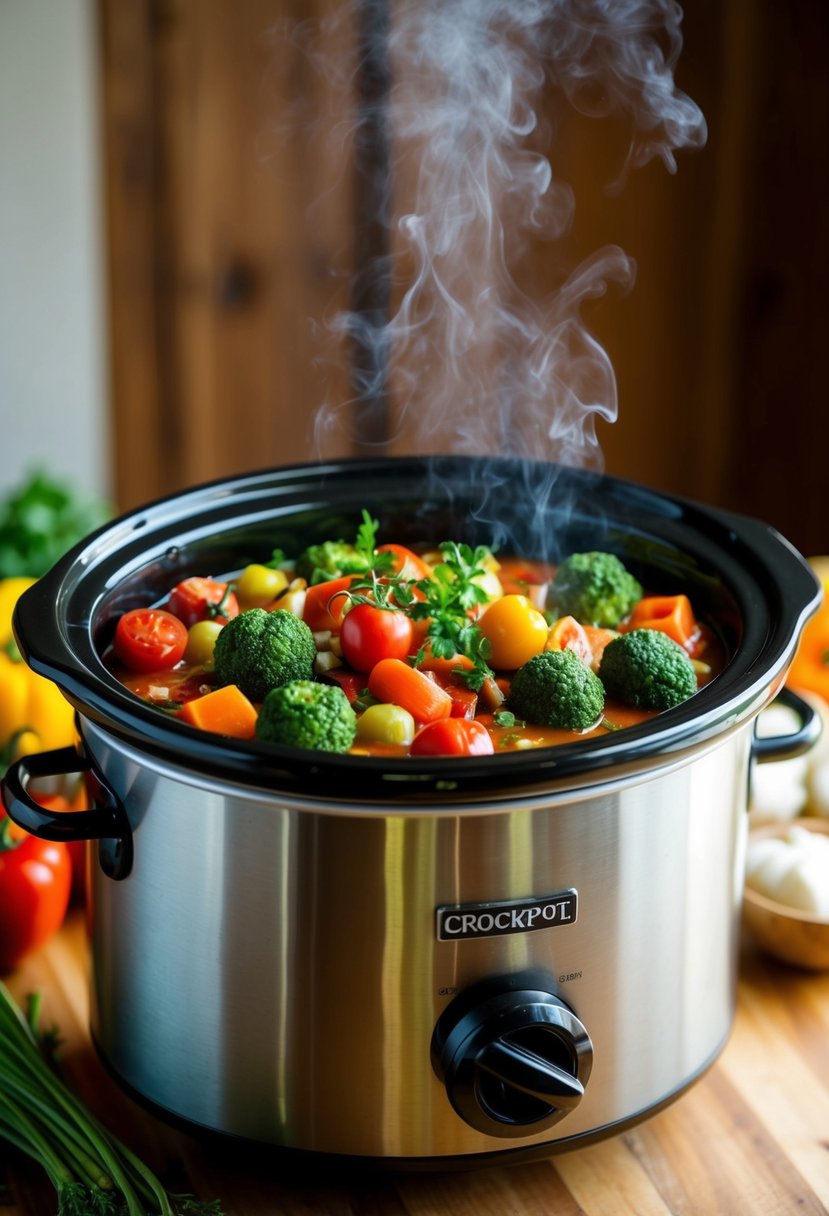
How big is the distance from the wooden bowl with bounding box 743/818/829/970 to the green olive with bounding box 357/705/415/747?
27.9 inches

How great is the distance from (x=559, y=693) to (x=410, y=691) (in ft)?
0.58

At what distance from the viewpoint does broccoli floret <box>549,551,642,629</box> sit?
1896 millimetres

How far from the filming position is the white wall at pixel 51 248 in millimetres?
3809

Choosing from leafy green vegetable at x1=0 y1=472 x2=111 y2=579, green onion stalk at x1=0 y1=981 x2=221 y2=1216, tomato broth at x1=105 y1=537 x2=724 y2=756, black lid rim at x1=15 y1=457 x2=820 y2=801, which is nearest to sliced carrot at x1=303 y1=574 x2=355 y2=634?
tomato broth at x1=105 y1=537 x2=724 y2=756

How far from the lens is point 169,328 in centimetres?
415

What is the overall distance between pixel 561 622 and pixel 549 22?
2.23 meters

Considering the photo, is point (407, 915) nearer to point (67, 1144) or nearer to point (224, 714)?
point (224, 714)

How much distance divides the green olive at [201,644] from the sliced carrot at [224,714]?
0.71 feet

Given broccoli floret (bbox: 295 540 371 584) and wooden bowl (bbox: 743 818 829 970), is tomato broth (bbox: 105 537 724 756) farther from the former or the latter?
wooden bowl (bbox: 743 818 829 970)

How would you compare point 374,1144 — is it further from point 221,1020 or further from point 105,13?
point 105,13

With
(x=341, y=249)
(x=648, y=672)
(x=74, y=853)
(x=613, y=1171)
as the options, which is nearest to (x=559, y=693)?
(x=648, y=672)

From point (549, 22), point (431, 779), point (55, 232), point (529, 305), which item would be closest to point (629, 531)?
point (431, 779)

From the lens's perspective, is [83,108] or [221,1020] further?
[83,108]

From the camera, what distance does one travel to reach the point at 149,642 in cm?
178
